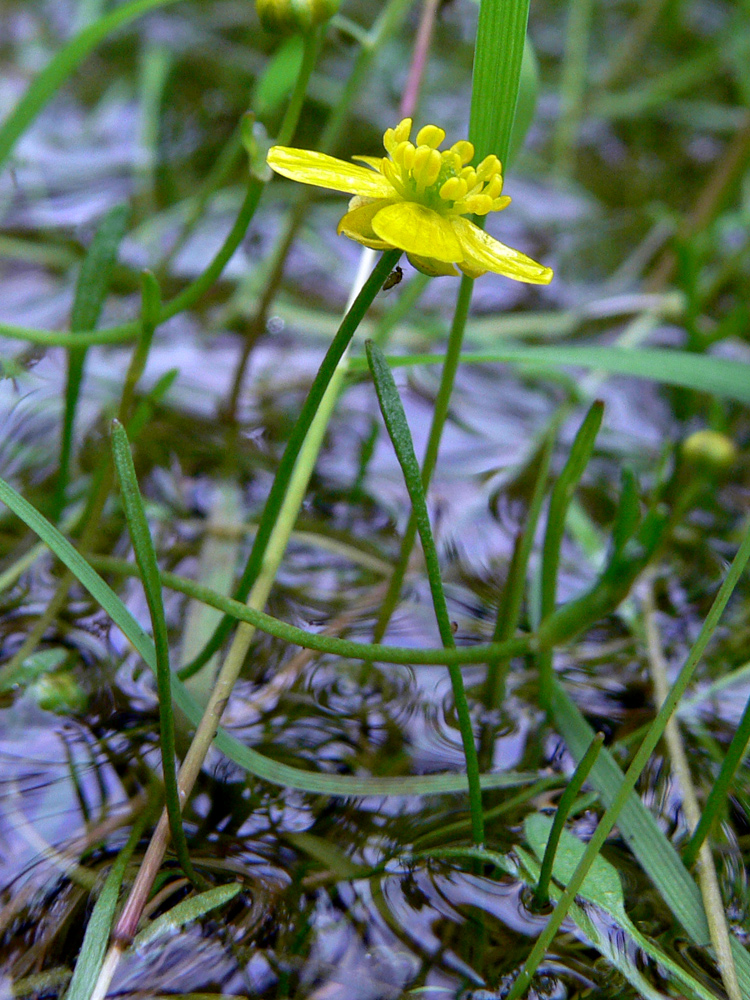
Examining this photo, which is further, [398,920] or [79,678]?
[79,678]

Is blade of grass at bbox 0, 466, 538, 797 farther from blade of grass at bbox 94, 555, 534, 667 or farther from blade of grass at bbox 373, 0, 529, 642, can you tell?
blade of grass at bbox 373, 0, 529, 642

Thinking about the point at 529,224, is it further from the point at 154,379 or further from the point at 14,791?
the point at 14,791

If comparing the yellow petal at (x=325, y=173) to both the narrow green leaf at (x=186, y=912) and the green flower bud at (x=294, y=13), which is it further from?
the narrow green leaf at (x=186, y=912)

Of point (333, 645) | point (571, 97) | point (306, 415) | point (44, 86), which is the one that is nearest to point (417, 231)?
point (306, 415)

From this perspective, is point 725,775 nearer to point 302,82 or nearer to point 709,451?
point 709,451

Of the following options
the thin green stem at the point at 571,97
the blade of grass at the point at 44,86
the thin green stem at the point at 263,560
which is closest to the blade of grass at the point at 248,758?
the thin green stem at the point at 263,560

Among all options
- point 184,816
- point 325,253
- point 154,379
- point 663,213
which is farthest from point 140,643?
point 663,213
